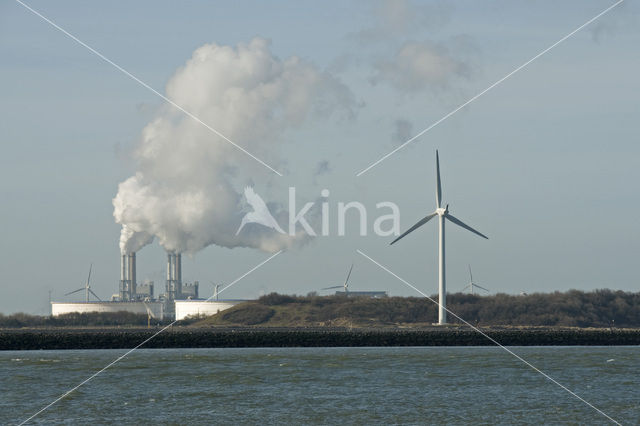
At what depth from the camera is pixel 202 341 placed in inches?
4520

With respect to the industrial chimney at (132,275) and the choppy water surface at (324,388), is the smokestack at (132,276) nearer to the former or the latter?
the industrial chimney at (132,275)

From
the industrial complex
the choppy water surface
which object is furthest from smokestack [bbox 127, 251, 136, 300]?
the choppy water surface

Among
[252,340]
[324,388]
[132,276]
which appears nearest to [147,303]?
[132,276]

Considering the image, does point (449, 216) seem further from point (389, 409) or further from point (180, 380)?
point (389, 409)

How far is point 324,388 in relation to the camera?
6588 centimetres

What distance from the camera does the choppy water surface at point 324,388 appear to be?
52.7 metres

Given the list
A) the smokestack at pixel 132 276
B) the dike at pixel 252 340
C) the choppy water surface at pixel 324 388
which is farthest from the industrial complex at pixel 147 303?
the choppy water surface at pixel 324 388

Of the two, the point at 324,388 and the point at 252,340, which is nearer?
the point at 324,388

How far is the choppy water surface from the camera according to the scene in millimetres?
52688

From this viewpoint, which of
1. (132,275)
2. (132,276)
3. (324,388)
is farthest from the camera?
(132,276)

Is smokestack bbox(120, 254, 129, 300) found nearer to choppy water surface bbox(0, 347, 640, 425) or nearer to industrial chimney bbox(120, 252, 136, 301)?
industrial chimney bbox(120, 252, 136, 301)

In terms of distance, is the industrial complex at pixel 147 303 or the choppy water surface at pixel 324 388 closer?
the choppy water surface at pixel 324 388

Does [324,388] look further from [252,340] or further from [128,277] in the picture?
[128,277]

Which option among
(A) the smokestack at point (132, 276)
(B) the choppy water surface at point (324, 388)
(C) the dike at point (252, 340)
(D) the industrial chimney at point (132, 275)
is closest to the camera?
(B) the choppy water surface at point (324, 388)
